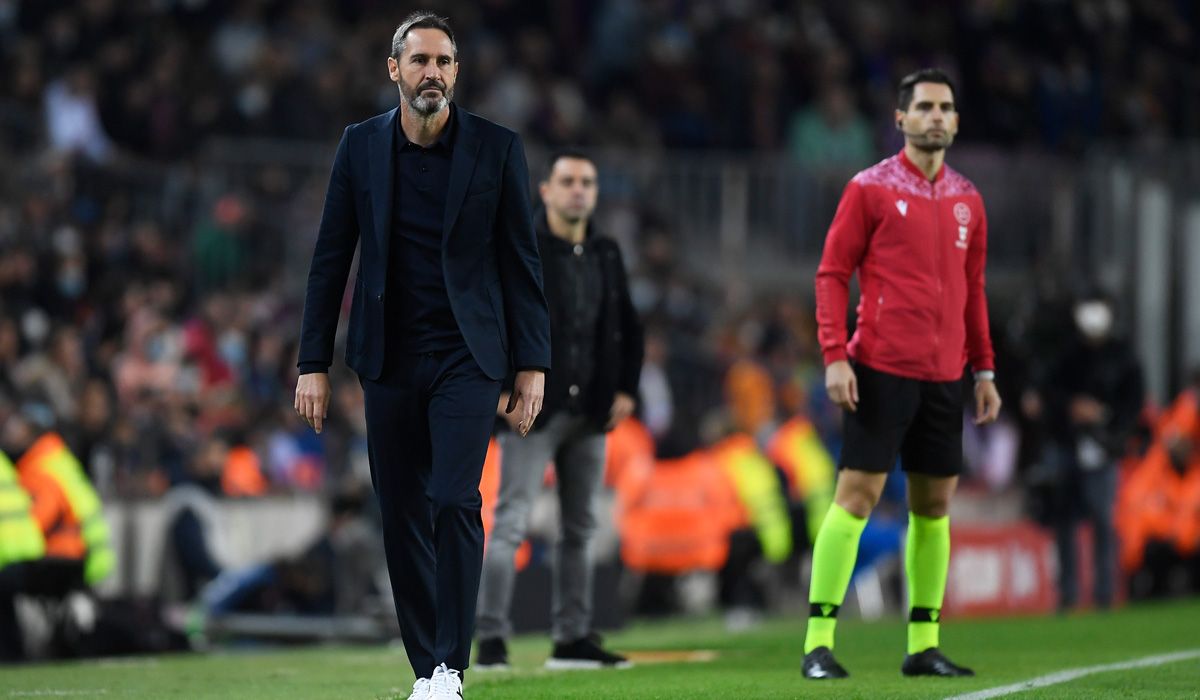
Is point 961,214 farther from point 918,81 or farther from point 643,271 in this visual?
point 643,271

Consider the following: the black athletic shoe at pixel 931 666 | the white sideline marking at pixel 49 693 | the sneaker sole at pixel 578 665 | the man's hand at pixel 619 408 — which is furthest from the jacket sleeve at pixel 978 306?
the white sideline marking at pixel 49 693

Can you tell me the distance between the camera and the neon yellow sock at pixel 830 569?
869cm

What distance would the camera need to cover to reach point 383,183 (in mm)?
7223

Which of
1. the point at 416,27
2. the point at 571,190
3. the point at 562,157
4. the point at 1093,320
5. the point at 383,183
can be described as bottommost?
the point at 1093,320

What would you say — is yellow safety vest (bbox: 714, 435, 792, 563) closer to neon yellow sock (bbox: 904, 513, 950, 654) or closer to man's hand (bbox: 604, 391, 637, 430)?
man's hand (bbox: 604, 391, 637, 430)

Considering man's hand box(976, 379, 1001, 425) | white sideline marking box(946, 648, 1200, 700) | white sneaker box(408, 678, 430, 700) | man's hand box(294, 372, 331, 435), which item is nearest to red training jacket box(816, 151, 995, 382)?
man's hand box(976, 379, 1001, 425)

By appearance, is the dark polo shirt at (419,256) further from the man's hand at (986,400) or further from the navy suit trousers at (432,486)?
the man's hand at (986,400)

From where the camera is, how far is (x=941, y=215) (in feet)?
28.5

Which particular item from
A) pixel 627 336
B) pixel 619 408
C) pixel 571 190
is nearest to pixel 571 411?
pixel 619 408

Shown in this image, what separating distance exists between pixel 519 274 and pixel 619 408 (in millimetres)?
Result: 2482

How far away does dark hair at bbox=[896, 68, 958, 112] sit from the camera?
8.69 metres

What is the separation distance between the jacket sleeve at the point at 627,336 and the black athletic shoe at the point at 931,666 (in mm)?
1857

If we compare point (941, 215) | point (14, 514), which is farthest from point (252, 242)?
point (941, 215)

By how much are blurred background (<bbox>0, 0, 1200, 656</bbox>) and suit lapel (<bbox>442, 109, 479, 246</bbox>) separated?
248 inches
